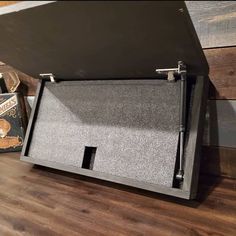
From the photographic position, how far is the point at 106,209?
895 mm

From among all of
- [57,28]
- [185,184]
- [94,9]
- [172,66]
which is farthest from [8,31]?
[185,184]

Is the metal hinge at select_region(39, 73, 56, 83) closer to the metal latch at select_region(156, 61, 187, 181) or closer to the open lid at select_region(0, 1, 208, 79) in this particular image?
the open lid at select_region(0, 1, 208, 79)

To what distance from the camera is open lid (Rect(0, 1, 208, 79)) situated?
0.62 meters

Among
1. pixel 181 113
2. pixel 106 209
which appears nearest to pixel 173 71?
pixel 181 113

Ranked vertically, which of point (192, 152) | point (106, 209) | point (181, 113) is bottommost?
point (106, 209)

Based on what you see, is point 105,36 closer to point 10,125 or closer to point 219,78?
point 219,78

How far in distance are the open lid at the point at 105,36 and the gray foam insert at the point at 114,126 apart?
8 cm

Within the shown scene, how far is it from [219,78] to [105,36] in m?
0.51

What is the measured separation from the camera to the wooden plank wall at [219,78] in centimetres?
98

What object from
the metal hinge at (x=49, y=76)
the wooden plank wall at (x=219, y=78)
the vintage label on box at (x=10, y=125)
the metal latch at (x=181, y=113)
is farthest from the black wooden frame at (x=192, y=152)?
the vintage label on box at (x=10, y=125)

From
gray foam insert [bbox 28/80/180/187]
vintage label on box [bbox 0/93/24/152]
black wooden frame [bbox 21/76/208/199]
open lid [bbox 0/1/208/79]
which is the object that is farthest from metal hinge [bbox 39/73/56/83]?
black wooden frame [bbox 21/76/208/199]

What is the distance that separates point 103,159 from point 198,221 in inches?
16.2

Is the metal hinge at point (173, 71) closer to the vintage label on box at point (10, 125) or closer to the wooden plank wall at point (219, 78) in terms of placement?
the wooden plank wall at point (219, 78)

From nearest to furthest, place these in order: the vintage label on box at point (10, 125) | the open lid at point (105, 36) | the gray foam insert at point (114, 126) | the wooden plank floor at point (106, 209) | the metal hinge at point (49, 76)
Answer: the open lid at point (105, 36)
the wooden plank floor at point (106, 209)
the gray foam insert at point (114, 126)
the metal hinge at point (49, 76)
the vintage label on box at point (10, 125)
